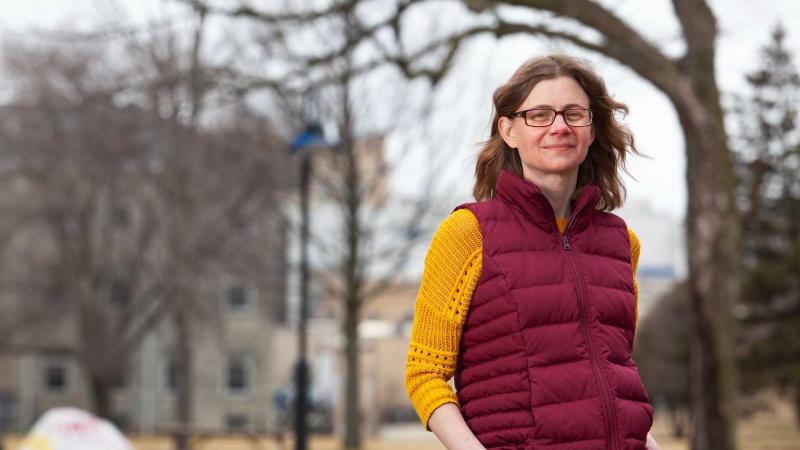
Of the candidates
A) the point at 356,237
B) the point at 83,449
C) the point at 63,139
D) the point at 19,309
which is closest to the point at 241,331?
the point at 19,309

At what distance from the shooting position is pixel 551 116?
2.48 metres

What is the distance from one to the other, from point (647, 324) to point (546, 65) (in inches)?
1821

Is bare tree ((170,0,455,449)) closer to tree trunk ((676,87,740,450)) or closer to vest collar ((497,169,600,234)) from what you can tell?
tree trunk ((676,87,740,450))

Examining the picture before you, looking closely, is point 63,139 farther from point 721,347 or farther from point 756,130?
point 721,347

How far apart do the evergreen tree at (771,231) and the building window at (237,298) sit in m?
24.2

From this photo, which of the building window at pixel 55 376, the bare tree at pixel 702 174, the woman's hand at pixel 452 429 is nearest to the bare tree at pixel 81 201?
the building window at pixel 55 376

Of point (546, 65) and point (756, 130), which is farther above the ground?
point (756, 130)

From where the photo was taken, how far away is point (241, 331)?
5244 cm

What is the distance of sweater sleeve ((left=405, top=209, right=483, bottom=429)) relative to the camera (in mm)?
2387

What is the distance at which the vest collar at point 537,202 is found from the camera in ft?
8.01

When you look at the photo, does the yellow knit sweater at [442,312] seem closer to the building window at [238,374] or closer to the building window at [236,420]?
the building window at [236,420]

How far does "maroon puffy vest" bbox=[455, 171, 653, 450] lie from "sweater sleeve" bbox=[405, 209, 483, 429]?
0.03m

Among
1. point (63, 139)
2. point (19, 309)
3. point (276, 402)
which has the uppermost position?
point (63, 139)

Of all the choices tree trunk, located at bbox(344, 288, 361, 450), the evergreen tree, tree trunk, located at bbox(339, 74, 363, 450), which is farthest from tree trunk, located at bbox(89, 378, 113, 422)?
the evergreen tree
